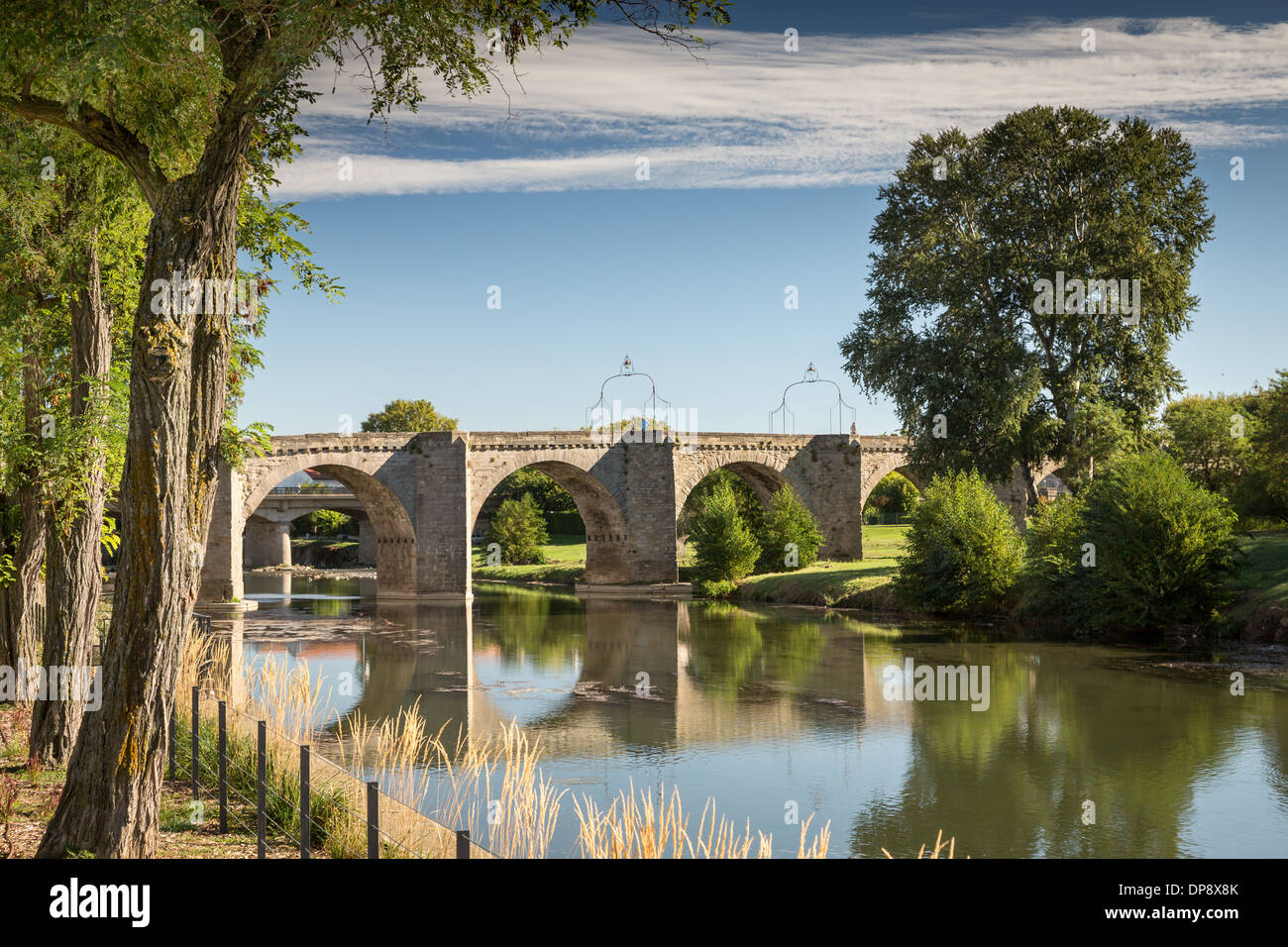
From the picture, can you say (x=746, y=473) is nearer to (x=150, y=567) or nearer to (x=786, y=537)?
(x=786, y=537)

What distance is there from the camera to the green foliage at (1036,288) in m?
27.9

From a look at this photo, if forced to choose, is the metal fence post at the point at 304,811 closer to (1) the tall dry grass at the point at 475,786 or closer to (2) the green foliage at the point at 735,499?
(1) the tall dry grass at the point at 475,786

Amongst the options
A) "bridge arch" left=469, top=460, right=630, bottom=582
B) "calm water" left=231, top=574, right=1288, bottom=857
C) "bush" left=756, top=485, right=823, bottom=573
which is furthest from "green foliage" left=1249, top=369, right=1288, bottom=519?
"bridge arch" left=469, top=460, right=630, bottom=582

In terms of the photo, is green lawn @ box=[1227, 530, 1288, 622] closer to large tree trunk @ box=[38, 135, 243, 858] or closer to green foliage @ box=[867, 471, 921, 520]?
large tree trunk @ box=[38, 135, 243, 858]

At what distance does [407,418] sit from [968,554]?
156 ft

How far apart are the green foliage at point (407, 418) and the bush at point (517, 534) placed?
1498 cm

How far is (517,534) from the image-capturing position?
179 ft

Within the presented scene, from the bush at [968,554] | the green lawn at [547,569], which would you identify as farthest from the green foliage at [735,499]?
the bush at [968,554]

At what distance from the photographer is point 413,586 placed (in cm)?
3809

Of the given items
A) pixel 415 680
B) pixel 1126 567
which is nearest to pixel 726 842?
pixel 415 680

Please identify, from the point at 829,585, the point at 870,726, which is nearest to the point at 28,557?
the point at 870,726

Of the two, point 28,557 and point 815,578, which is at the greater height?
point 28,557
